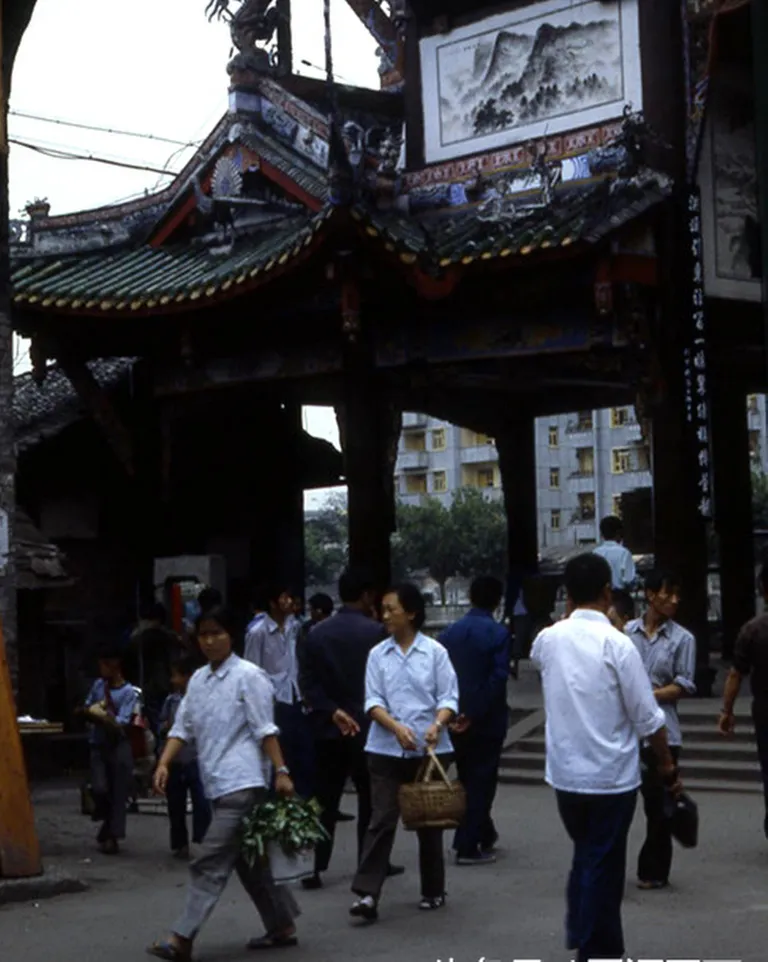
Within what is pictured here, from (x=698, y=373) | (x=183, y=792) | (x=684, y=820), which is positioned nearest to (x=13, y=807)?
(x=183, y=792)

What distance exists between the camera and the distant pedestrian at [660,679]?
377 inches

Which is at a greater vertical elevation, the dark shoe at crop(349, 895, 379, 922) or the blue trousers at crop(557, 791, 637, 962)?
the blue trousers at crop(557, 791, 637, 962)

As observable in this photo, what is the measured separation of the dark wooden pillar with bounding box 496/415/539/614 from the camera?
72.8ft

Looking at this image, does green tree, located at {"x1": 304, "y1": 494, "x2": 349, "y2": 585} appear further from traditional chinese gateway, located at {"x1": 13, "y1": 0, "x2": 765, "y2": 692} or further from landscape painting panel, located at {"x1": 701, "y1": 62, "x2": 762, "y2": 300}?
landscape painting panel, located at {"x1": 701, "y1": 62, "x2": 762, "y2": 300}

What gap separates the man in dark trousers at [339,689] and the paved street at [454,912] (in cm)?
52

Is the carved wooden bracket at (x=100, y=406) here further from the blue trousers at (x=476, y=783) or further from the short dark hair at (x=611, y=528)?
the blue trousers at (x=476, y=783)

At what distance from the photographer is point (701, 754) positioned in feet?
48.1

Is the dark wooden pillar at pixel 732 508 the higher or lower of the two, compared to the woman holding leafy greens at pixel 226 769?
higher

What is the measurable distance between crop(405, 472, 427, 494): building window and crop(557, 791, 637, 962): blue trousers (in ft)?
256

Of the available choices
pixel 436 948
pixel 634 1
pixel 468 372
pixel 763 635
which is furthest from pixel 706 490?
pixel 436 948

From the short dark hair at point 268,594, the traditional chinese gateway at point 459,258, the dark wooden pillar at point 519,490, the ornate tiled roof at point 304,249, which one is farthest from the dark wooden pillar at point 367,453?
the short dark hair at point 268,594

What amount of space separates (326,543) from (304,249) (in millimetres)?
76194

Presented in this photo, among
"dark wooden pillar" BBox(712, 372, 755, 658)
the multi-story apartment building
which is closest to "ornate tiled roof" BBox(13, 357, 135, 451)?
"dark wooden pillar" BBox(712, 372, 755, 658)

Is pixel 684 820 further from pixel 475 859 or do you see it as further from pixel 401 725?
pixel 475 859
